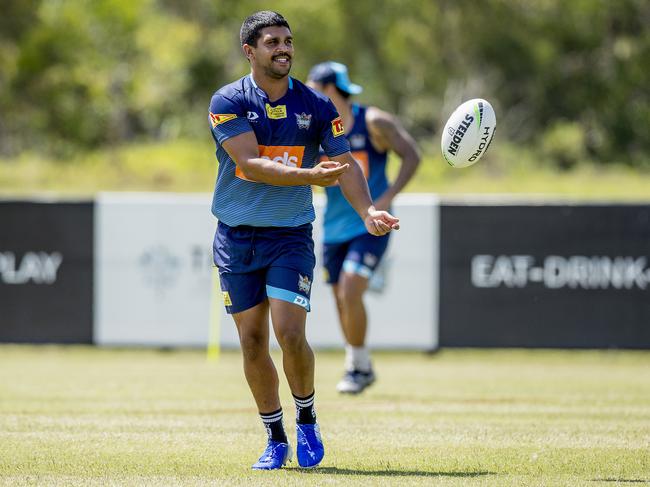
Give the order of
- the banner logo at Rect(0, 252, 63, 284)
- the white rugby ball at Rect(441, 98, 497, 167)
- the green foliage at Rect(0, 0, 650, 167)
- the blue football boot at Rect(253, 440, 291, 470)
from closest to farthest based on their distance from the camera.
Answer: the blue football boot at Rect(253, 440, 291, 470) → the white rugby ball at Rect(441, 98, 497, 167) → the banner logo at Rect(0, 252, 63, 284) → the green foliage at Rect(0, 0, 650, 167)

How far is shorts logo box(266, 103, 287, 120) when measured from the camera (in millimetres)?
6434

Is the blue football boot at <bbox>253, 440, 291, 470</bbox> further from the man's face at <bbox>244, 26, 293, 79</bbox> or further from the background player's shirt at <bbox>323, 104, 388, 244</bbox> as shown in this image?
the background player's shirt at <bbox>323, 104, 388, 244</bbox>

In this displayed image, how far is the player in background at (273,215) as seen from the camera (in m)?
6.37

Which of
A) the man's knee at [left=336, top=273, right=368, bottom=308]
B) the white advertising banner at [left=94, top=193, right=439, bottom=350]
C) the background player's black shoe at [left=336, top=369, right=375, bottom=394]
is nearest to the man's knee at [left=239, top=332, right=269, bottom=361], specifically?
the man's knee at [left=336, top=273, right=368, bottom=308]

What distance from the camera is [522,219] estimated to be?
13805mm

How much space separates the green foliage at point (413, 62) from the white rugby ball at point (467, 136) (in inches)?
877

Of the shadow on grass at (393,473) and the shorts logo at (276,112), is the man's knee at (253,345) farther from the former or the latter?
the shorts logo at (276,112)

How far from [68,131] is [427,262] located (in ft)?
52.7

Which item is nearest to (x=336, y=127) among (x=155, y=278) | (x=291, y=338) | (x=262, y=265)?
(x=262, y=265)

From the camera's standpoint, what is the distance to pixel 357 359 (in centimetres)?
1010

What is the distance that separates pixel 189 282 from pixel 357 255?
4429 millimetres

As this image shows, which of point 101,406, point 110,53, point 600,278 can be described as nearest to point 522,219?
point 600,278

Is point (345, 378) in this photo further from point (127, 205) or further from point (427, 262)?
point (127, 205)

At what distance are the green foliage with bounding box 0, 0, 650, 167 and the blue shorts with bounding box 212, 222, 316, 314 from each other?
22598 millimetres
